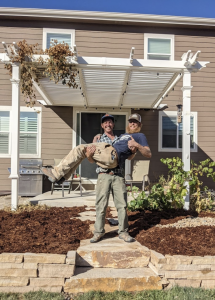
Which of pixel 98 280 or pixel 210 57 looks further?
pixel 210 57

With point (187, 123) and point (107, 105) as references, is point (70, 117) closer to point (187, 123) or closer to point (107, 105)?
point (107, 105)

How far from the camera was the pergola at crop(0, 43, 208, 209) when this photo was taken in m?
5.29

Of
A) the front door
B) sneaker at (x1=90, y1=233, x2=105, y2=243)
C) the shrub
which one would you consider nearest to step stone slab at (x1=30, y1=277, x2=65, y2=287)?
sneaker at (x1=90, y1=233, x2=105, y2=243)

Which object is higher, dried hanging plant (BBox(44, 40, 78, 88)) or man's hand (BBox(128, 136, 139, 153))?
dried hanging plant (BBox(44, 40, 78, 88))

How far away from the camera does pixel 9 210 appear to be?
512 centimetres

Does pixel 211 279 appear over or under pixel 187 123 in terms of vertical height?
under

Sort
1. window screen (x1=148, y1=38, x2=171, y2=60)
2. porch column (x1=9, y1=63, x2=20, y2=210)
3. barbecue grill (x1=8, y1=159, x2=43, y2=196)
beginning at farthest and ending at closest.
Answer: window screen (x1=148, y1=38, x2=171, y2=60) < barbecue grill (x1=8, y1=159, x2=43, y2=196) < porch column (x1=9, y1=63, x2=20, y2=210)

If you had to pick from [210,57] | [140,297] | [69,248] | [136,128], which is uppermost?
[210,57]

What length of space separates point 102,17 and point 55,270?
7.38m

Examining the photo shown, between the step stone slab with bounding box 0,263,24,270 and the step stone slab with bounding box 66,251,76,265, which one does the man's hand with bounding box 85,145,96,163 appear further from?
the step stone slab with bounding box 0,263,24,270

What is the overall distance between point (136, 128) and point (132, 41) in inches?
223

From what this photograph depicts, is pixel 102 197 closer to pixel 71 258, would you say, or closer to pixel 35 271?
pixel 71 258

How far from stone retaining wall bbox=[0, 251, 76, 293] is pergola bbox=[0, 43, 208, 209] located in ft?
8.10

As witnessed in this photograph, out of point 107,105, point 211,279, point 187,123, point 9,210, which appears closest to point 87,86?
point 107,105
